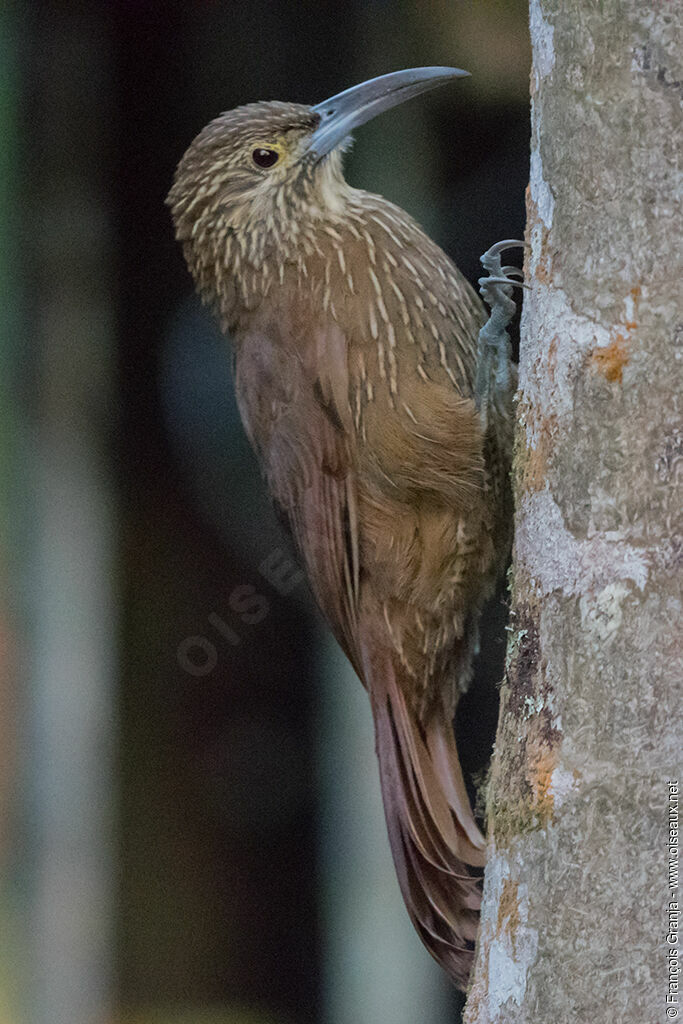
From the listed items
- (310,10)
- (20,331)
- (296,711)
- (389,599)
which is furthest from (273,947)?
(310,10)

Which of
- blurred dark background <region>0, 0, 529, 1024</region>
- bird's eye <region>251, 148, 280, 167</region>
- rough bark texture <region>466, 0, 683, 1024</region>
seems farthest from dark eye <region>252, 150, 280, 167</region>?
rough bark texture <region>466, 0, 683, 1024</region>

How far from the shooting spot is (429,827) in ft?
6.81

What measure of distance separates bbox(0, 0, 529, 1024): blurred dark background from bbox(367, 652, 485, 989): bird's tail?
0.85m

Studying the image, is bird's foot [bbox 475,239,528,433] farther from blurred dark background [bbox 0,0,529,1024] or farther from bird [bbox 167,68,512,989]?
blurred dark background [bbox 0,0,529,1024]

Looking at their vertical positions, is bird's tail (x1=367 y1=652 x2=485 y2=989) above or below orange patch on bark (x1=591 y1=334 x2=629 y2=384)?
below

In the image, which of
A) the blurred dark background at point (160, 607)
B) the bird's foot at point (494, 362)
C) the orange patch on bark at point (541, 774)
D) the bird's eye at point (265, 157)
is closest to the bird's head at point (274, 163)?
the bird's eye at point (265, 157)

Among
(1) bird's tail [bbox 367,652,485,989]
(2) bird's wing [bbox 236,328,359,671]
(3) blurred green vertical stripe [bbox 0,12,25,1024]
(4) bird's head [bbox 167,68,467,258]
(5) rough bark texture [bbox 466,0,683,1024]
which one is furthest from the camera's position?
(3) blurred green vertical stripe [bbox 0,12,25,1024]

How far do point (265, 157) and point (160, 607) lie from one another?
1.35 metres

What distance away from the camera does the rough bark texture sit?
140cm

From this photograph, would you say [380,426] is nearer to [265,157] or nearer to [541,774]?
[265,157]

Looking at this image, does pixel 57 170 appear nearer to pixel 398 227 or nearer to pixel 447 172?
pixel 447 172

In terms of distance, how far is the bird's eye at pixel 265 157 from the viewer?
2312mm

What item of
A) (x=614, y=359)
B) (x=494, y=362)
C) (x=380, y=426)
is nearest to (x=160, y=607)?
(x=380, y=426)

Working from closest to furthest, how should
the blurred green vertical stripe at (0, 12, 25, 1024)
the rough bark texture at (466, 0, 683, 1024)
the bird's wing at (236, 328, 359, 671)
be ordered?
the rough bark texture at (466, 0, 683, 1024)
the bird's wing at (236, 328, 359, 671)
the blurred green vertical stripe at (0, 12, 25, 1024)
